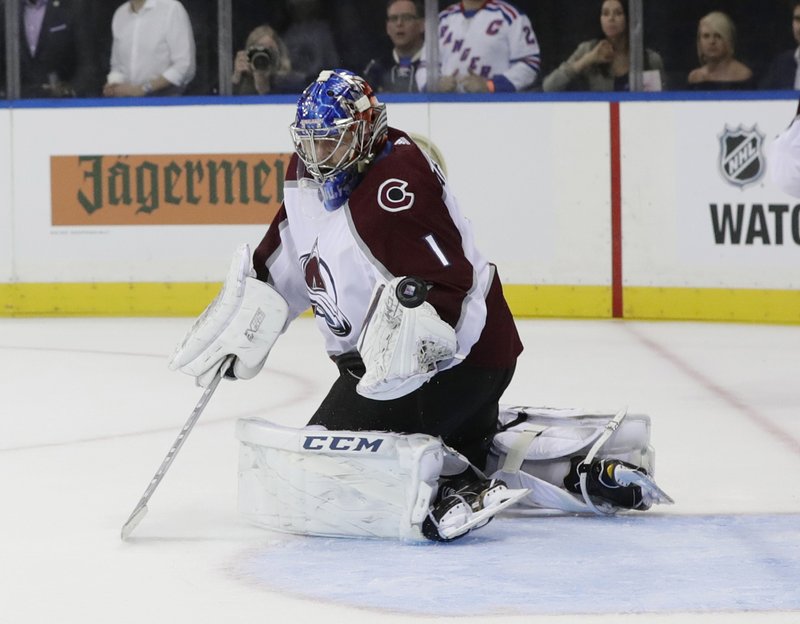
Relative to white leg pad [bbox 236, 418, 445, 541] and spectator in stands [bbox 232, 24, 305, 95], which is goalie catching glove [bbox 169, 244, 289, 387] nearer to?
white leg pad [bbox 236, 418, 445, 541]

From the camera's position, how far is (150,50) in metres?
6.70

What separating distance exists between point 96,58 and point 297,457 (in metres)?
4.33

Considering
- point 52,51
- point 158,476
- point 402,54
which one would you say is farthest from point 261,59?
point 158,476

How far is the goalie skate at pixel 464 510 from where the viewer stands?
2664mm

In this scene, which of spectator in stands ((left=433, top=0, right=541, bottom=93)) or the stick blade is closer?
the stick blade

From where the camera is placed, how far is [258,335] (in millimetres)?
2943

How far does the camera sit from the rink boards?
245 inches

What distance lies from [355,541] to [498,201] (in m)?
3.83

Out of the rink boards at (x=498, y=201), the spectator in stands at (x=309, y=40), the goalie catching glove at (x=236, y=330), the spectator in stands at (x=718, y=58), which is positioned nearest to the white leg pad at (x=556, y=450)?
the goalie catching glove at (x=236, y=330)

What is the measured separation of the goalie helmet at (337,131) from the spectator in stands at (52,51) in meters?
4.12

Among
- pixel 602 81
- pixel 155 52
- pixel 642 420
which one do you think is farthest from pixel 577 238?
pixel 642 420

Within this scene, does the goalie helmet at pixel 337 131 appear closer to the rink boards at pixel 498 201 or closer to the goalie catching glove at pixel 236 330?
the goalie catching glove at pixel 236 330

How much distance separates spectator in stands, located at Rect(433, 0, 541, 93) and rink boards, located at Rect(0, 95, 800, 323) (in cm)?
9

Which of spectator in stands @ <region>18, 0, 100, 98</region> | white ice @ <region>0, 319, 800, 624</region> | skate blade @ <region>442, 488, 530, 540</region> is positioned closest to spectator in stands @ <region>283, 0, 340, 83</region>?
spectator in stands @ <region>18, 0, 100, 98</region>
